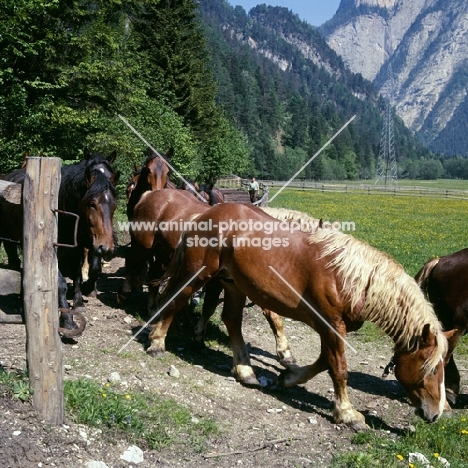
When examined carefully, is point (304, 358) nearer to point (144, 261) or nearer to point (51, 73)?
point (144, 261)

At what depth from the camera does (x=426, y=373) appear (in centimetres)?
507

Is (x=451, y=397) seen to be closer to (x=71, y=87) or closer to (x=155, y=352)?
(x=155, y=352)

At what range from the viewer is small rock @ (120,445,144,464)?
4055mm

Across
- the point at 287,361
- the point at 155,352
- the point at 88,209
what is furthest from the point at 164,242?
the point at 287,361

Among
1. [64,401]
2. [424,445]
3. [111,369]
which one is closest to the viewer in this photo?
[64,401]

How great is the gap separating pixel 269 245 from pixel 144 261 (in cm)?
333

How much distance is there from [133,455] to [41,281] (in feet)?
5.04

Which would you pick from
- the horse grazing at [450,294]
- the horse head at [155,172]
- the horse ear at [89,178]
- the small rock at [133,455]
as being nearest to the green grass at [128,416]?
the small rock at [133,455]

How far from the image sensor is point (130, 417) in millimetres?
4461

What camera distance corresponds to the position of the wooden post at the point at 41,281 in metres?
4.18

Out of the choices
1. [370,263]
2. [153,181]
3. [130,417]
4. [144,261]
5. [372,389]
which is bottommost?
[372,389]

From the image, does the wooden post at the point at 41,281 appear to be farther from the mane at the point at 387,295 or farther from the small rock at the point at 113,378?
the mane at the point at 387,295

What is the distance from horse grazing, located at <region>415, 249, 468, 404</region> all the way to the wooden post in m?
4.30

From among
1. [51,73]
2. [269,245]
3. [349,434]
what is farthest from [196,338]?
[51,73]
